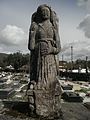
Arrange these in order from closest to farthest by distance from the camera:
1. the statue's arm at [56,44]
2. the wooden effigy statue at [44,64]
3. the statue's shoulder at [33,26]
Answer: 1. the wooden effigy statue at [44,64]
2. the statue's arm at [56,44]
3. the statue's shoulder at [33,26]

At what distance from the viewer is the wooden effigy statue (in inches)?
275

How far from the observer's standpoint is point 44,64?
7113 mm

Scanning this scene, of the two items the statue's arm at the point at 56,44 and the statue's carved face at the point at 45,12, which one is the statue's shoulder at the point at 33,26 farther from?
the statue's arm at the point at 56,44

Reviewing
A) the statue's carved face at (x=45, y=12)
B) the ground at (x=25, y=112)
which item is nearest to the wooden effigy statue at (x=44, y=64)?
the statue's carved face at (x=45, y=12)

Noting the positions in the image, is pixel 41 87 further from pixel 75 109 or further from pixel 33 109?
pixel 75 109

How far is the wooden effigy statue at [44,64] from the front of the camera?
6977mm

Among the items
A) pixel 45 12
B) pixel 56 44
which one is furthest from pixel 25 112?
pixel 45 12

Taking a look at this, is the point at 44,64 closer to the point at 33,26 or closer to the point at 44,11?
the point at 33,26

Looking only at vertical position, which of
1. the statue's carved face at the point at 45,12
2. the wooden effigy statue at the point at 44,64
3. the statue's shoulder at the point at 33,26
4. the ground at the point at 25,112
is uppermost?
the statue's carved face at the point at 45,12

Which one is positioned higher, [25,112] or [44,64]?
[44,64]

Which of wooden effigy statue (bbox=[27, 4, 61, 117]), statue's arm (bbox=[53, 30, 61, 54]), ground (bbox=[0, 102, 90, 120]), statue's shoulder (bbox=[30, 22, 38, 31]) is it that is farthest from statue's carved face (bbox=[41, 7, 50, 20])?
ground (bbox=[0, 102, 90, 120])

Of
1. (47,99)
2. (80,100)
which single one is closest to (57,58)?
(47,99)

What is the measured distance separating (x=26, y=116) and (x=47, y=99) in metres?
0.74

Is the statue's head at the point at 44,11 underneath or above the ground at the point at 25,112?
above
